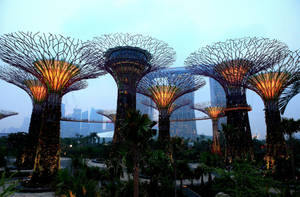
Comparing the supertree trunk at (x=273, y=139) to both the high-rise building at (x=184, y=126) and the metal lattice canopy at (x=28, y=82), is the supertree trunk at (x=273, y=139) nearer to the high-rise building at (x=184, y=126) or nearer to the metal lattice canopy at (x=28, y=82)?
the metal lattice canopy at (x=28, y=82)

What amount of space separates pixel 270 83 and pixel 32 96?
26034mm

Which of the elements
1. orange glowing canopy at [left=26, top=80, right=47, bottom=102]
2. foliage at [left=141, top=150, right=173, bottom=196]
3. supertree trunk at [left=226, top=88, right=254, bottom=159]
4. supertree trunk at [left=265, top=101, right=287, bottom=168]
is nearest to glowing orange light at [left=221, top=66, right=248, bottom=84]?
supertree trunk at [left=226, top=88, right=254, bottom=159]

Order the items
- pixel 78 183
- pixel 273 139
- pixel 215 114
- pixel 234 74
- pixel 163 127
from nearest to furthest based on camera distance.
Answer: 1. pixel 78 183
2. pixel 273 139
3. pixel 234 74
4. pixel 163 127
5. pixel 215 114

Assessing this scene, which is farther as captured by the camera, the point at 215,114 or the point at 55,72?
the point at 215,114

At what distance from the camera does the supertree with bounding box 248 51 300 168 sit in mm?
16688

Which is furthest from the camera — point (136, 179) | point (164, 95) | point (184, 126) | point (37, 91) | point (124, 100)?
point (184, 126)

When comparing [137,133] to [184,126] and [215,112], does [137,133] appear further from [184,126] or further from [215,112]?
[184,126]

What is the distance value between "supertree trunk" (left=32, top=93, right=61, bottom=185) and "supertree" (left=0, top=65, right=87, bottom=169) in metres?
6.57

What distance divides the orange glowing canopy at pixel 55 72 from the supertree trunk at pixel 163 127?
12.5 m

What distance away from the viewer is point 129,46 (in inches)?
865

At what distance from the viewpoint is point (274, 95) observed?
60.0 ft

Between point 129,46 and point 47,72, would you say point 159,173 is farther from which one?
point 129,46

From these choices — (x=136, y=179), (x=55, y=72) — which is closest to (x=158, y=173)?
(x=136, y=179)

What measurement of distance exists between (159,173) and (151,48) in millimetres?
13743
